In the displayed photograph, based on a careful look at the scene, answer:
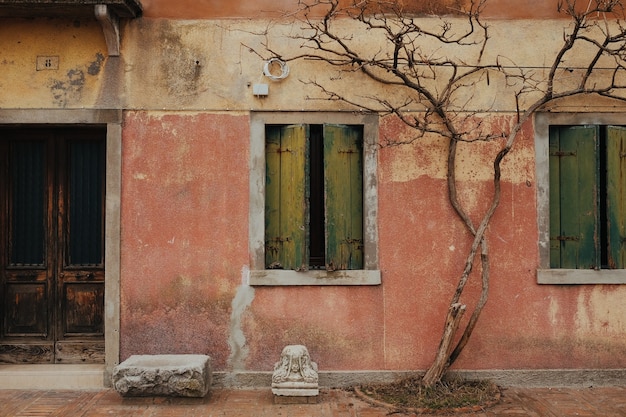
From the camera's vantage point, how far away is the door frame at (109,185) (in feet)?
22.0

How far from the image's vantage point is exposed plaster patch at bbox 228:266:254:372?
6766 mm

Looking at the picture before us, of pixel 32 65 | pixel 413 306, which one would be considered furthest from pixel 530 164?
pixel 32 65

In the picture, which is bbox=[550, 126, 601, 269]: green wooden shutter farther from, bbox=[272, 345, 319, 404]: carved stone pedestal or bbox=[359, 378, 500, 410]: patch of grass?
bbox=[272, 345, 319, 404]: carved stone pedestal

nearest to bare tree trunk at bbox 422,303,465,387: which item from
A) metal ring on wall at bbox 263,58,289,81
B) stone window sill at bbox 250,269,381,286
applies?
stone window sill at bbox 250,269,381,286

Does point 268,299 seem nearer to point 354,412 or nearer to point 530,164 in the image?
point 354,412

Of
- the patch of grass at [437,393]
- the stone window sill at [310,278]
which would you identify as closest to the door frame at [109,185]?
the stone window sill at [310,278]

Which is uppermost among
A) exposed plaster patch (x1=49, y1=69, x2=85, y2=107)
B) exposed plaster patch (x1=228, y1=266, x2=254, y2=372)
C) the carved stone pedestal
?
exposed plaster patch (x1=49, y1=69, x2=85, y2=107)

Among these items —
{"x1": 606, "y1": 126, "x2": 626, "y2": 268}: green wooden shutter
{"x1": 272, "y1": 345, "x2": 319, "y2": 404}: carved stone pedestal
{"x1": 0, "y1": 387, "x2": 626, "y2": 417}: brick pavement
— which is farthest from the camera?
{"x1": 606, "y1": 126, "x2": 626, "y2": 268}: green wooden shutter

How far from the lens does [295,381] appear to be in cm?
620

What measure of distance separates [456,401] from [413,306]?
1.14m

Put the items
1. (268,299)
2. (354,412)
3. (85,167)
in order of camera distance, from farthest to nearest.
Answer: (85,167)
(268,299)
(354,412)

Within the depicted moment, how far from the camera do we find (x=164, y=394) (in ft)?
20.2

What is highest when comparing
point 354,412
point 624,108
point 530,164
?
point 624,108

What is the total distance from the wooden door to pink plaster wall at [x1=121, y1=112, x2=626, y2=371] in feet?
2.15
